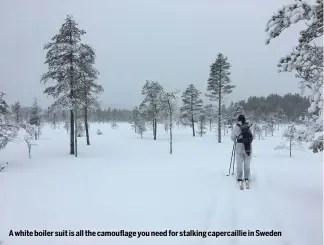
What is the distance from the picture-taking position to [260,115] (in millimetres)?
94000

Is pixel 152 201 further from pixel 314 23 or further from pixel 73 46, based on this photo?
pixel 73 46

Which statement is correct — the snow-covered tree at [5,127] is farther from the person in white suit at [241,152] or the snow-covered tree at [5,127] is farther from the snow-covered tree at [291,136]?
the snow-covered tree at [291,136]

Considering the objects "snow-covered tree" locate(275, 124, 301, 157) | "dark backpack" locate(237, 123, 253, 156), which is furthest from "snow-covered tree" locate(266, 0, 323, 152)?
"dark backpack" locate(237, 123, 253, 156)

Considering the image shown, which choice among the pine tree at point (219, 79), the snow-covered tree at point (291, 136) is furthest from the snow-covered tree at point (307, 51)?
the pine tree at point (219, 79)

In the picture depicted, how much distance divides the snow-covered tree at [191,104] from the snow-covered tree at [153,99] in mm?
7631

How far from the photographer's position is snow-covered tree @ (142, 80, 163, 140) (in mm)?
53781

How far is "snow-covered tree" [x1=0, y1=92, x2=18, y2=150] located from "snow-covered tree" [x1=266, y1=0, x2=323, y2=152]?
18246mm

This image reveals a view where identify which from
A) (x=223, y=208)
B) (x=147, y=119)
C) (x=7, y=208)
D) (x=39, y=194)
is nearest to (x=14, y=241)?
(x=7, y=208)

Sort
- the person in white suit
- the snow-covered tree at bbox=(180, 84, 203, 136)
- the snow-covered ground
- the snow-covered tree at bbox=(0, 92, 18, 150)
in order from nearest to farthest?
the snow-covered ground < the person in white suit < the snow-covered tree at bbox=(0, 92, 18, 150) < the snow-covered tree at bbox=(180, 84, 203, 136)

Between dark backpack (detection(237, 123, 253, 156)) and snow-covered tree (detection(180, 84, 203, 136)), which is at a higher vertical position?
snow-covered tree (detection(180, 84, 203, 136))

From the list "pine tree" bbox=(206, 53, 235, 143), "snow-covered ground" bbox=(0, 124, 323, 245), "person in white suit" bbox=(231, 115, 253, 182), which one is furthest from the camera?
"pine tree" bbox=(206, 53, 235, 143)

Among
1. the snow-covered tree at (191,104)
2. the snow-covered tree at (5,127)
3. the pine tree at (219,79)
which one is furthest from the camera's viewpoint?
the snow-covered tree at (191,104)

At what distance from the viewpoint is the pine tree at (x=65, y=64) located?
25.8m

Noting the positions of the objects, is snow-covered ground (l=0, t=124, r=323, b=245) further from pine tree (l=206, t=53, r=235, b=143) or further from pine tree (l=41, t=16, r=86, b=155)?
pine tree (l=206, t=53, r=235, b=143)
